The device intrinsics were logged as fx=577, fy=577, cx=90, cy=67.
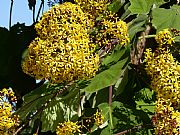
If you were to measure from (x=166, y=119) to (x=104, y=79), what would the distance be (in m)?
0.20

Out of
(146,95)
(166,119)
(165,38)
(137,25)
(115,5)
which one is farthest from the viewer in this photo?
(115,5)

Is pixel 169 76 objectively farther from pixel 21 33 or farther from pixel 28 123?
pixel 21 33

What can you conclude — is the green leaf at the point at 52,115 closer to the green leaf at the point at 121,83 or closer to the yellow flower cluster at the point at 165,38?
the green leaf at the point at 121,83

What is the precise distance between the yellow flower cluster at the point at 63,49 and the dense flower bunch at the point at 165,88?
0.12m

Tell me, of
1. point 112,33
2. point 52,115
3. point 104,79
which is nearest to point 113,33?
point 112,33

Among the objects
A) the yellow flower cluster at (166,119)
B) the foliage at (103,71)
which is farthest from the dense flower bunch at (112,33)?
the yellow flower cluster at (166,119)

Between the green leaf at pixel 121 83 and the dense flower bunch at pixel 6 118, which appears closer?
the dense flower bunch at pixel 6 118

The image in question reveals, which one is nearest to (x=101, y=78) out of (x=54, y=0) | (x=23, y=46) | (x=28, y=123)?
(x=28, y=123)

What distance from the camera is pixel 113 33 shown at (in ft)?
3.95

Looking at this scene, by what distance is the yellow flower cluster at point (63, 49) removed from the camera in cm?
106

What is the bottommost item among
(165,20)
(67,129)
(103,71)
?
(67,129)

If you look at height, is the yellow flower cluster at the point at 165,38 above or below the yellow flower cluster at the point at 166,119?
above

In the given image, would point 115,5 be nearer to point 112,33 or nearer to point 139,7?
point 139,7

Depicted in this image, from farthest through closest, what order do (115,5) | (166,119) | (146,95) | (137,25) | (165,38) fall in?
(115,5), (137,25), (146,95), (165,38), (166,119)
